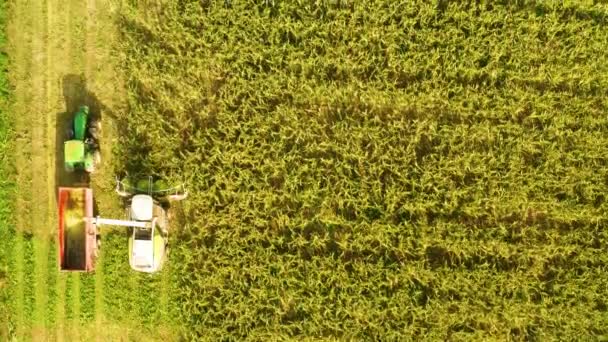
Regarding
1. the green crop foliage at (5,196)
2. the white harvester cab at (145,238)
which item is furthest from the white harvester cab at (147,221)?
the green crop foliage at (5,196)

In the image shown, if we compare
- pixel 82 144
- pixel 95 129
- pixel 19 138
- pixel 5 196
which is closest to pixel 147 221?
pixel 82 144

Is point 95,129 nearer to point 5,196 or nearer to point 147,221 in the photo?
point 147,221

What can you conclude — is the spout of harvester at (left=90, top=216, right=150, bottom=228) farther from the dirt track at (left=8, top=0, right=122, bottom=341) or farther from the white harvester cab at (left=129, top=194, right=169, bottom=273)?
the dirt track at (left=8, top=0, right=122, bottom=341)

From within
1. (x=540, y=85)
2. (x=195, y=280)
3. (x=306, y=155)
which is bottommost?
(x=195, y=280)

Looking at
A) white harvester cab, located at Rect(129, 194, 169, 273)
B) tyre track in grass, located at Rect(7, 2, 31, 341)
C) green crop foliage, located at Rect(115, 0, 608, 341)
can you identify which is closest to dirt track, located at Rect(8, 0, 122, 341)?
tyre track in grass, located at Rect(7, 2, 31, 341)

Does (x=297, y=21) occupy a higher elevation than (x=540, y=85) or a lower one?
higher


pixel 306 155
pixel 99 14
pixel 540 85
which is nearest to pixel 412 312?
pixel 306 155

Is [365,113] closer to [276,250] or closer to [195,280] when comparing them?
[276,250]
